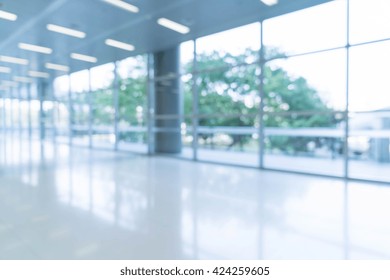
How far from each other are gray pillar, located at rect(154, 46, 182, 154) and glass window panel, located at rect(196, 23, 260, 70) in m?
1.21

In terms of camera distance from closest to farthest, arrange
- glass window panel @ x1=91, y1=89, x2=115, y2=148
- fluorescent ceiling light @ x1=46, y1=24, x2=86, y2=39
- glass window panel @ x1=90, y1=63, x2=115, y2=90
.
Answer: fluorescent ceiling light @ x1=46, y1=24, x2=86, y2=39
glass window panel @ x1=90, y1=63, x2=115, y2=90
glass window panel @ x1=91, y1=89, x2=115, y2=148

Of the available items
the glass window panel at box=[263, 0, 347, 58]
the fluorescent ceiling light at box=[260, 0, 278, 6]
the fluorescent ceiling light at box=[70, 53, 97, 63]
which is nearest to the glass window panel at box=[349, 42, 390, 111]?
the glass window panel at box=[263, 0, 347, 58]

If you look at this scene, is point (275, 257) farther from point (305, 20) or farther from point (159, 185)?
point (305, 20)

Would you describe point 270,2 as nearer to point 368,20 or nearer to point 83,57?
point 368,20

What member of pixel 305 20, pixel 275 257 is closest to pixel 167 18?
pixel 305 20

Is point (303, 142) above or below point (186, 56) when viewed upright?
below

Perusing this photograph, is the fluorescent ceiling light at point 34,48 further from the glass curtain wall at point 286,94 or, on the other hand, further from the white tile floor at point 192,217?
the white tile floor at point 192,217

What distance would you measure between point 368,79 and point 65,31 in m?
7.37

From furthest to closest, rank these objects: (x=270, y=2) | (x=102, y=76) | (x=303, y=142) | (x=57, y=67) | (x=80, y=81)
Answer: (x=80, y=81) → (x=57, y=67) → (x=102, y=76) → (x=303, y=142) → (x=270, y=2)

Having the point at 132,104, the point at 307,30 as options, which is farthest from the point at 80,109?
the point at 307,30

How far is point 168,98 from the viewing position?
28.6 ft

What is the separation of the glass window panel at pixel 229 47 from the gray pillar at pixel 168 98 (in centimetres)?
121

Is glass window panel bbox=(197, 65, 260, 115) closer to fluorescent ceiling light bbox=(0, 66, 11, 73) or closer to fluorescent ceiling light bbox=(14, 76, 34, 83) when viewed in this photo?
fluorescent ceiling light bbox=(0, 66, 11, 73)

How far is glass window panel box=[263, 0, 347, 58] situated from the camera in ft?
17.3
